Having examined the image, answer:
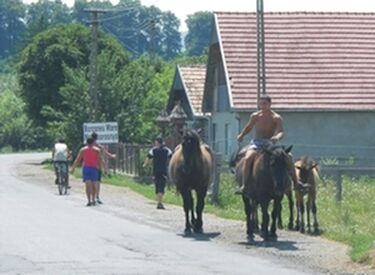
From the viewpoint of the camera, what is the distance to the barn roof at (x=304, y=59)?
48969 mm

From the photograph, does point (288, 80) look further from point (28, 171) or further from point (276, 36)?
point (28, 171)

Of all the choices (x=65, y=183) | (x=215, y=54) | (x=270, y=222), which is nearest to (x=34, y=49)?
(x=215, y=54)

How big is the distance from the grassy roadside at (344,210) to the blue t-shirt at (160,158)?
127cm

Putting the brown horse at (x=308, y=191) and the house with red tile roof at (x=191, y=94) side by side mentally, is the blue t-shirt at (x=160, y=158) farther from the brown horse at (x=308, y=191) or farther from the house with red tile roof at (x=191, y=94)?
the house with red tile roof at (x=191, y=94)

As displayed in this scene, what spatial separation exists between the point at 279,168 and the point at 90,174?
40.4 ft

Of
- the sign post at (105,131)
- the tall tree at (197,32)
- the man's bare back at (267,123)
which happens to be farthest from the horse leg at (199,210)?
the tall tree at (197,32)

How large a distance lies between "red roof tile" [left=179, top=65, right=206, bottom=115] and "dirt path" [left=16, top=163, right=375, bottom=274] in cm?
2574

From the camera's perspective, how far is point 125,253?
19031 mm

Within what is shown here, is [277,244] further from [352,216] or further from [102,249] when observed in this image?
[352,216]

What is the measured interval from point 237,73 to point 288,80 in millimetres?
2135

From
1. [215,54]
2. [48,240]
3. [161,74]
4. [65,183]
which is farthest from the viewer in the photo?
[161,74]

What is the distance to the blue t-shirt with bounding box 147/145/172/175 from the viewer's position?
32125mm

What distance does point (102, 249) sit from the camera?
19.6 m

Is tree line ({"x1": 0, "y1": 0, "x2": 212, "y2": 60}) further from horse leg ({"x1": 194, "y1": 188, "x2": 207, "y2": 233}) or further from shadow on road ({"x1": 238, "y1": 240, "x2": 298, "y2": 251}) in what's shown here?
shadow on road ({"x1": 238, "y1": 240, "x2": 298, "y2": 251})
